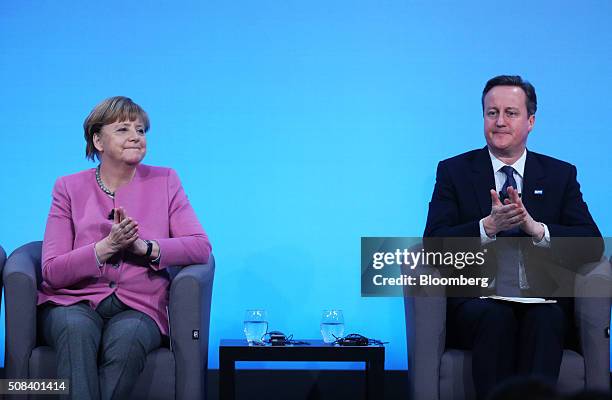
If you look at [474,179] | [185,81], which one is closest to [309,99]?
[185,81]

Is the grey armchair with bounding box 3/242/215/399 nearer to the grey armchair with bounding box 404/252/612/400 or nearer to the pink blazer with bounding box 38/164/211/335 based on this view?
the pink blazer with bounding box 38/164/211/335

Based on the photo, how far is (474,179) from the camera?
361cm

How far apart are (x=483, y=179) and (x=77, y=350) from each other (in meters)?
1.67

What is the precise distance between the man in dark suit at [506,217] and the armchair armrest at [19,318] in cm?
151

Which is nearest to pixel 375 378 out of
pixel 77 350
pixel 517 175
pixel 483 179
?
pixel 483 179

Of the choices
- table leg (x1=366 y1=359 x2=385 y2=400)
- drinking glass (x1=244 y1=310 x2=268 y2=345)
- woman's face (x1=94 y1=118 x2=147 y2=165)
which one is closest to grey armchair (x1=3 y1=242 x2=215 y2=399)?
drinking glass (x1=244 y1=310 x2=268 y2=345)

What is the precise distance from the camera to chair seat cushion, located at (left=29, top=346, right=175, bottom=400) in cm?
321

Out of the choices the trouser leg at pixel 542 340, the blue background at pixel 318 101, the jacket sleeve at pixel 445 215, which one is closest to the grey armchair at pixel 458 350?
the trouser leg at pixel 542 340

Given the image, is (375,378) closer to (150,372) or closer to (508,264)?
(508,264)

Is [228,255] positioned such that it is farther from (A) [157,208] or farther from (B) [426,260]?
(B) [426,260]

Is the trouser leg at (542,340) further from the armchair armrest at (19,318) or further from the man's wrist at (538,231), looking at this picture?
the armchair armrest at (19,318)

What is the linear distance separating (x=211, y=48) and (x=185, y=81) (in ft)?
0.64

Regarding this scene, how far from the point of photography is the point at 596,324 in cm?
330

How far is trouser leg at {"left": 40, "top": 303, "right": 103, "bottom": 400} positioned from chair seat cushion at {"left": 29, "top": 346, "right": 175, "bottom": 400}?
10cm
